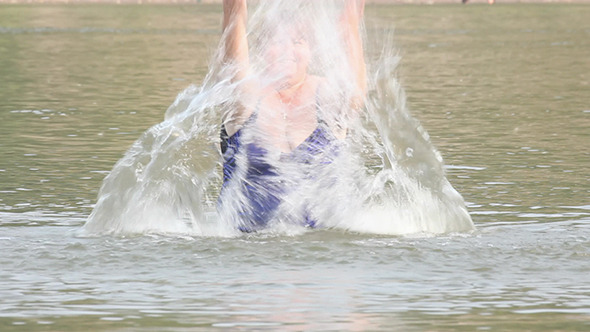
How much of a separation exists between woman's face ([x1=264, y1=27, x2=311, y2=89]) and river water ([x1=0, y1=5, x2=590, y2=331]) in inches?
42.9

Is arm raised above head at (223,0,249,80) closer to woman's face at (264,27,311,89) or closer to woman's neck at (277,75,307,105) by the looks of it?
woman's face at (264,27,311,89)

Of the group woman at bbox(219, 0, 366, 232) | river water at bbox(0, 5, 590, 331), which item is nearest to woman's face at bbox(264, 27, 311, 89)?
woman at bbox(219, 0, 366, 232)

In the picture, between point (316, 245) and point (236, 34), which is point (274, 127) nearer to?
point (236, 34)

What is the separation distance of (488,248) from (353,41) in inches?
71.1

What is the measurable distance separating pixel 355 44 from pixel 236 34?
2.89ft

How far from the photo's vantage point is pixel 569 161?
16.1 metres

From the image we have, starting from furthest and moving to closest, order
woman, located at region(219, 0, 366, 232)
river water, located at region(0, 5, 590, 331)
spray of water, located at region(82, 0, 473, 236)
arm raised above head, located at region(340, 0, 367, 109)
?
spray of water, located at region(82, 0, 473, 236), arm raised above head, located at region(340, 0, 367, 109), woman, located at region(219, 0, 366, 232), river water, located at region(0, 5, 590, 331)

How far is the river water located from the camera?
848 cm

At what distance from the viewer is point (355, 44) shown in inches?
429

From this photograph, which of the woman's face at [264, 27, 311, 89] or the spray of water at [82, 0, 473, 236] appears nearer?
the woman's face at [264, 27, 311, 89]

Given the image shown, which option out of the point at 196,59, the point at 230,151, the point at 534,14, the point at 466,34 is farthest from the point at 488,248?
the point at 534,14

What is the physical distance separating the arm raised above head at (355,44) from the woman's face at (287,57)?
323 millimetres

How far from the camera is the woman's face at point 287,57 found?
418 inches

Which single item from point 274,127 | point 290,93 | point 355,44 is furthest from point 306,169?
point 355,44
